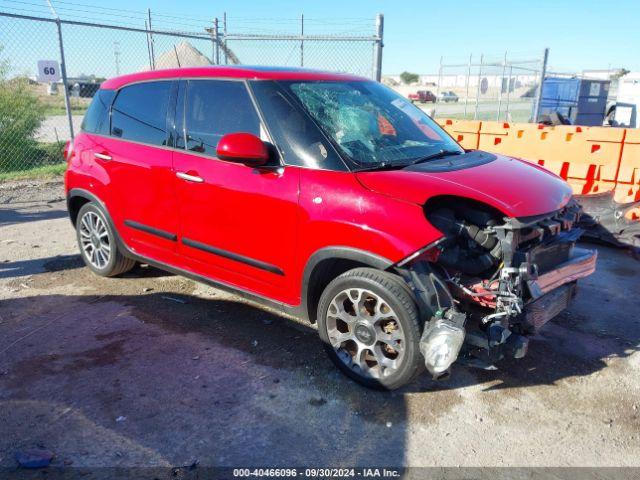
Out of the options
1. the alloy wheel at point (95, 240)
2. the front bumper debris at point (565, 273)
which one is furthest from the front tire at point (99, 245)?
the front bumper debris at point (565, 273)

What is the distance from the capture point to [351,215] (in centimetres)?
312

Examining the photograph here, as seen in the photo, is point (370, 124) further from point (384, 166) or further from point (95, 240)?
point (95, 240)

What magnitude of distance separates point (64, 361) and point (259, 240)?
5.30ft

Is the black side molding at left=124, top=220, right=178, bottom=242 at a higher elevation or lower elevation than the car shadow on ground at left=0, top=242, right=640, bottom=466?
higher

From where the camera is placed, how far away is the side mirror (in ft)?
11.0

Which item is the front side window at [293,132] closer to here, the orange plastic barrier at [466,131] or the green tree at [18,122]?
the orange plastic barrier at [466,131]

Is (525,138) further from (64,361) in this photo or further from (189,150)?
(64,361)

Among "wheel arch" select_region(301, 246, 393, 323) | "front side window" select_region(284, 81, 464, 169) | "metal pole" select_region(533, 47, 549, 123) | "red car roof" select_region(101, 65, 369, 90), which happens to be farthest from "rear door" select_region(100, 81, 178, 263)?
"metal pole" select_region(533, 47, 549, 123)

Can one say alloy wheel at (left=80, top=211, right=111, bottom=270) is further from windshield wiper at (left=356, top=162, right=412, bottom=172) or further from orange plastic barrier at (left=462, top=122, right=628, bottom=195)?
orange plastic barrier at (left=462, top=122, right=628, bottom=195)

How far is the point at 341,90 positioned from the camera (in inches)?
156

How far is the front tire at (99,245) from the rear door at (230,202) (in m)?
1.12

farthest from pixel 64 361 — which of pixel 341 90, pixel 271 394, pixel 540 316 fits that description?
pixel 540 316

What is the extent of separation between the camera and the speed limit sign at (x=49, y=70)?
361 inches

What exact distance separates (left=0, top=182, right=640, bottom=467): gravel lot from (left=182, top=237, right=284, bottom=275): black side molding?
0.65 metres
